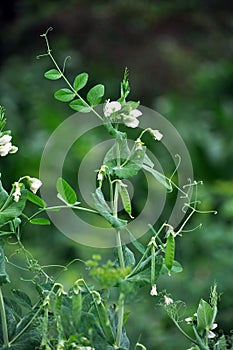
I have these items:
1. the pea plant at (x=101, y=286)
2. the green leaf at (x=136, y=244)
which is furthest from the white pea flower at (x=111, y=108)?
the green leaf at (x=136, y=244)

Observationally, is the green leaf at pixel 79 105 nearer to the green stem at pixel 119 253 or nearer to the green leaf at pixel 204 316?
the green stem at pixel 119 253

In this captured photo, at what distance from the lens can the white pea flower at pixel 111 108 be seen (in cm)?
57

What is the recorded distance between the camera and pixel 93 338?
1.75 feet

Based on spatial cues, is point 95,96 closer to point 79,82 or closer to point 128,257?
point 79,82

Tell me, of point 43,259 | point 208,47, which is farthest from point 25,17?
point 43,259

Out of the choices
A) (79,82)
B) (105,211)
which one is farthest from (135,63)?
(105,211)

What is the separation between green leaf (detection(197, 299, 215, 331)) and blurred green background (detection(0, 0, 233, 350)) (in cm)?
273

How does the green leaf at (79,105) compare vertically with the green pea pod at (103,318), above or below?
above

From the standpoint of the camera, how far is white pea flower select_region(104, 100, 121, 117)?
57 cm

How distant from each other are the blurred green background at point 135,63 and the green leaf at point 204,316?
2.73 m

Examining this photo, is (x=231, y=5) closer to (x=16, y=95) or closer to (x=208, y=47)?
(x=208, y=47)

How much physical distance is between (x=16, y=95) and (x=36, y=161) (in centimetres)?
158

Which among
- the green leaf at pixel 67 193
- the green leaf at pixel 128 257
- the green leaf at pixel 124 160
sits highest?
the green leaf at pixel 124 160

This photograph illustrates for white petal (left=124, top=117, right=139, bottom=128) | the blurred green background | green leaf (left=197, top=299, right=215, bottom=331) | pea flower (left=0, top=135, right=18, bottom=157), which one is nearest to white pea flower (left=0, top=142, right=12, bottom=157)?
pea flower (left=0, top=135, right=18, bottom=157)
